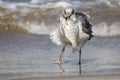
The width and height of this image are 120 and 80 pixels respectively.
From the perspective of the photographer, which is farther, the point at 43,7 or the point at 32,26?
the point at 43,7

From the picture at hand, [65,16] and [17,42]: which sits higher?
[65,16]

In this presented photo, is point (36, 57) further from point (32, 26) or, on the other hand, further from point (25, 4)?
point (25, 4)

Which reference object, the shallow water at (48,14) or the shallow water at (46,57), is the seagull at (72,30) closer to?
the shallow water at (46,57)

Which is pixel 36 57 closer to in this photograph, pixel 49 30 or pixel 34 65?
pixel 34 65

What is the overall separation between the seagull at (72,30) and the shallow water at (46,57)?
322 mm

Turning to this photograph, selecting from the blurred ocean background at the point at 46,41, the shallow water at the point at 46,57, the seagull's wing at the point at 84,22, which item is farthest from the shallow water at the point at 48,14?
the seagull's wing at the point at 84,22

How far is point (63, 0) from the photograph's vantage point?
1322cm

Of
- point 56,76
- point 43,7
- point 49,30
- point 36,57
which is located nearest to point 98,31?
point 49,30

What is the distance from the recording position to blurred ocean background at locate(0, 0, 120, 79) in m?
8.27

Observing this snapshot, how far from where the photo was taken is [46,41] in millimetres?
10445

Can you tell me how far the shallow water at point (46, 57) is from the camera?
8047 mm

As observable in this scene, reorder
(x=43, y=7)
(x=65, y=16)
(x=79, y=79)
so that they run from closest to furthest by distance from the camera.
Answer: (x=79, y=79), (x=65, y=16), (x=43, y=7)

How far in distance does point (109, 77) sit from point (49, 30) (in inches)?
160

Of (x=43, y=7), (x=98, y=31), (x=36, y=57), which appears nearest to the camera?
(x=36, y=57)
